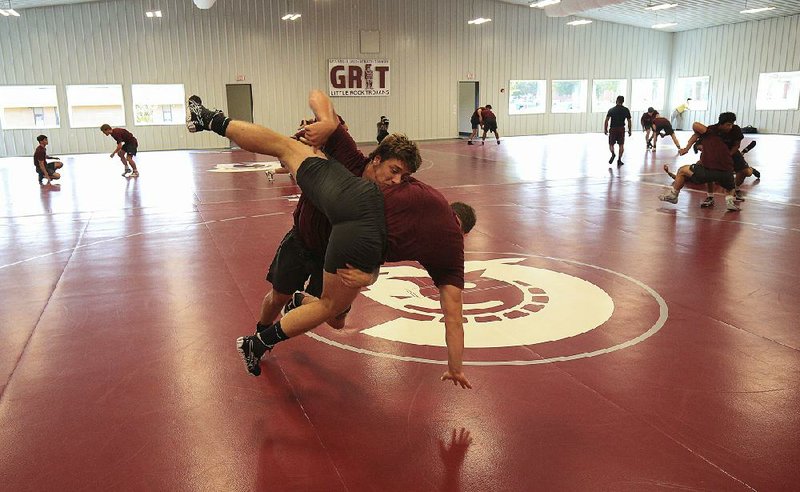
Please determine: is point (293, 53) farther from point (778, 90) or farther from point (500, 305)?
point (500, 305)

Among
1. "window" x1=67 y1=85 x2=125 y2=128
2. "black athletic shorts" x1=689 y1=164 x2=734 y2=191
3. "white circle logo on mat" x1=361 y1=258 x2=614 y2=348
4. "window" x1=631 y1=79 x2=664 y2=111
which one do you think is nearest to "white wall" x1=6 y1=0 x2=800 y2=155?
"window" x1=67 y1=85 x2=125 y2=128

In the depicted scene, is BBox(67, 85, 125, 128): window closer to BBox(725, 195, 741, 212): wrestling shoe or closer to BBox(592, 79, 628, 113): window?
BBox(725, 195, 741, 212): wrestling shoe

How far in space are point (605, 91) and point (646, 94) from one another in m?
3.31

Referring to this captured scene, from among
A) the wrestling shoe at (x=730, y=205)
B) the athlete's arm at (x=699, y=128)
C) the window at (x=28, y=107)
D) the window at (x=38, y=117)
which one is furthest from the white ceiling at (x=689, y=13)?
the window at (x=38, y=117)

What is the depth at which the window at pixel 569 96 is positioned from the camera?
111 feet

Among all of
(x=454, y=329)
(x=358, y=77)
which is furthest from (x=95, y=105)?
(x=454, y=329)

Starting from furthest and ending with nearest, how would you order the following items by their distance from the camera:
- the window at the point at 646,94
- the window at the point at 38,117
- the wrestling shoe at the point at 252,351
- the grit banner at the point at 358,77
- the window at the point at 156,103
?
the window at the point at 646,94
the grit banner at the point at 358,77
the window at the point at 156,103
the window at the point at 38,117
the wrestling shoe at the point at 252,351

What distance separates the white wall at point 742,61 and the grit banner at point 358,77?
18.7 metres

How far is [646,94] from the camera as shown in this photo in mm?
36688

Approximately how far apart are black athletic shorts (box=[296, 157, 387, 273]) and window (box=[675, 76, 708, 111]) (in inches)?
1453

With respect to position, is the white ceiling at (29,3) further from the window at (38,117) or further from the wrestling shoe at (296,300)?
the wrestling shoe at (296,300)

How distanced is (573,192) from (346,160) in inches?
376

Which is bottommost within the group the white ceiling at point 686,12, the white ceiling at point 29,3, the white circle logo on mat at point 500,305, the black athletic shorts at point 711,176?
the white circle logo on mat at point 500,305

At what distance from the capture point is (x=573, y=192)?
12406 millimetres
